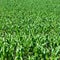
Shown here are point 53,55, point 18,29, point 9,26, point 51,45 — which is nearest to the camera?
point 53,55

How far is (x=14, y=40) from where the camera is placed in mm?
6180

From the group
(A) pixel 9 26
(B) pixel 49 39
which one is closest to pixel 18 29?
(A) pixel 9 26

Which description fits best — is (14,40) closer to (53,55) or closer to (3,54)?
(3,54)

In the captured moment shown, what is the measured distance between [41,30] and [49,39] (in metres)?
1.63

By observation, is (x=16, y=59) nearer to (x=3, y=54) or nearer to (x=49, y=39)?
(x=3, y=54)

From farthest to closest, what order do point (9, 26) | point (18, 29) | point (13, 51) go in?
point (9, 26) → point (18, 29) → point (13, 51)

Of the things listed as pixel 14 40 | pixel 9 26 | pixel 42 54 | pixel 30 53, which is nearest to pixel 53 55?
pixel 42 54

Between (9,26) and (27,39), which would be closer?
(27,39)

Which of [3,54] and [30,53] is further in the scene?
[30,53]

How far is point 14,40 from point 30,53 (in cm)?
58

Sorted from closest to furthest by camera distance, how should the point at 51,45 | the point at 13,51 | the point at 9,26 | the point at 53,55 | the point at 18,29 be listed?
the point at 53,55, the point at 13,51, the point at 51,45, the point at 18,29, the point at 9,26

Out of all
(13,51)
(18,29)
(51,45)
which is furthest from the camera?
(18,29)

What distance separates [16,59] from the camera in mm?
5582

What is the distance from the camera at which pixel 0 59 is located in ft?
A: 19.0
